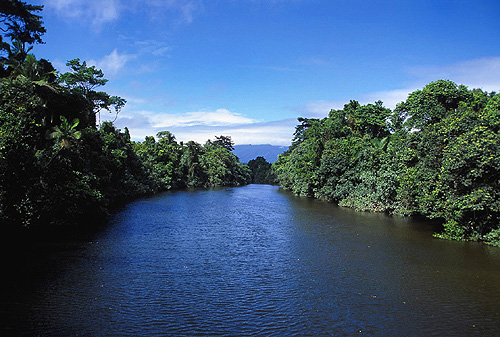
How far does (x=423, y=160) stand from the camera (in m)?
21.9

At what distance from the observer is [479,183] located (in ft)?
57.1

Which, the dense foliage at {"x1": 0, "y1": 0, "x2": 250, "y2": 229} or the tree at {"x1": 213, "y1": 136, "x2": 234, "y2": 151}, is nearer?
the dense foliage at {"x1": 0, "y1": 0, "x2": 250, "y2": 229}

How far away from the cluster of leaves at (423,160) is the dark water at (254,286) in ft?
8.17

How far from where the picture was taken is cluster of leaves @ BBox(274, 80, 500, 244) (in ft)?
56.7

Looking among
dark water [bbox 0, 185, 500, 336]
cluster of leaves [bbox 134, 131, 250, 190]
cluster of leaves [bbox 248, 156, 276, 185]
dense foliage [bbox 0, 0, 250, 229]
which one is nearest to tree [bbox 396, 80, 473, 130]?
dark water [bbox 0, 185, 500, 336]

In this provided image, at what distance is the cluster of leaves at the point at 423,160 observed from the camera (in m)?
17.3

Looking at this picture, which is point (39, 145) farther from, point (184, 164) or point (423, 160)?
point (184, 164)

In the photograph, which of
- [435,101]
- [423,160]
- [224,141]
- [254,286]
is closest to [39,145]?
[254,286]

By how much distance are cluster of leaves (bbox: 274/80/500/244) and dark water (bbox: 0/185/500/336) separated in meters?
2.49

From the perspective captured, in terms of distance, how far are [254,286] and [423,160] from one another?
1510cm

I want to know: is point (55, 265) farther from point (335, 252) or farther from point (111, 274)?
point (335, 252)

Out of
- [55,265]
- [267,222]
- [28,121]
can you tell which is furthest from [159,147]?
[55,265]

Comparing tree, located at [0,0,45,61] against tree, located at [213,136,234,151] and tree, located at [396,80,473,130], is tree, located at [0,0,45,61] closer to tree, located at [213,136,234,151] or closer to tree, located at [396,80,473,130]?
tree, located at [396,80,473,130]

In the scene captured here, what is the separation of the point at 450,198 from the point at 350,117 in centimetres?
2830
